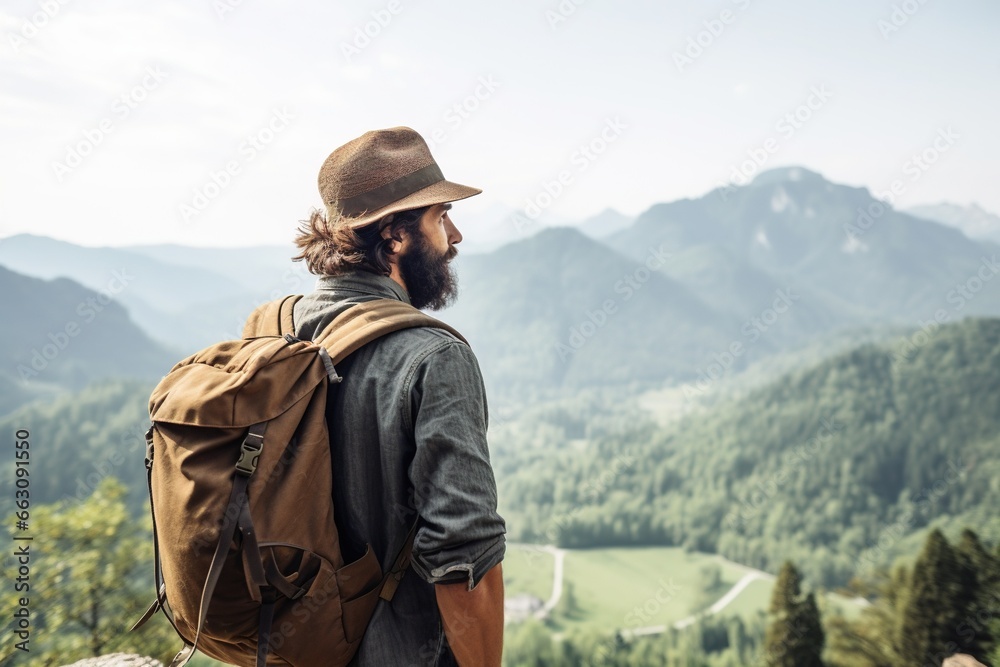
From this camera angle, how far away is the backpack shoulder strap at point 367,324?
1443mm

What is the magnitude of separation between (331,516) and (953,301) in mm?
179542

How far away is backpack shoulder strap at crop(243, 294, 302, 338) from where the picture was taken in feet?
5.54

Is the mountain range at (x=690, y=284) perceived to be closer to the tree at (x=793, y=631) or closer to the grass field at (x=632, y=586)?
the grass field at (x=632, y=586)

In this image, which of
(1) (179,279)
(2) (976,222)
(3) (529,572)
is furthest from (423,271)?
(2) (976,222)

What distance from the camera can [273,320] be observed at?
1.73 metres

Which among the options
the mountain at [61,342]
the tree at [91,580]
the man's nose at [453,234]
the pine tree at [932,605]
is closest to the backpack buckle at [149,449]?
the man's nose at [453,234]

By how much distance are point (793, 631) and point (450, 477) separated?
16497 mm

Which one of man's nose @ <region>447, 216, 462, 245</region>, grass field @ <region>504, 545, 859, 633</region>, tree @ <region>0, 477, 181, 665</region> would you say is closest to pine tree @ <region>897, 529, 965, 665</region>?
tree @ <region>0, 477, 181, 665</region>

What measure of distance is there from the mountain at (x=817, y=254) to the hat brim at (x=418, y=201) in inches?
6902

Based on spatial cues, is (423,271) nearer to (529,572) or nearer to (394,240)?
(394,240)

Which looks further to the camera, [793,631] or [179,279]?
[179,279]

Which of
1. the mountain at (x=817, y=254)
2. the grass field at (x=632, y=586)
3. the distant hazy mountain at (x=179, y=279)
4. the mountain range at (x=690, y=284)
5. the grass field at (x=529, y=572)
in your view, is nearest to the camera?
the grass field at (x=632, y=586)

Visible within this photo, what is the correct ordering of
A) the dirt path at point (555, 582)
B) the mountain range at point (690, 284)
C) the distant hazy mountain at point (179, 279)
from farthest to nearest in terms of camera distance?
the mountain range at point (690, 284) → the distant hazy mountain at point (179, 279) → the dirt path at point (555, 582)

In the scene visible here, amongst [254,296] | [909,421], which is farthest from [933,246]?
[254,296]
